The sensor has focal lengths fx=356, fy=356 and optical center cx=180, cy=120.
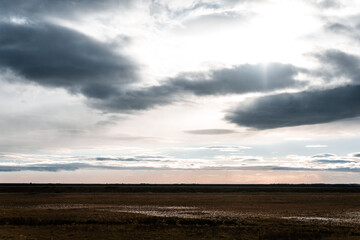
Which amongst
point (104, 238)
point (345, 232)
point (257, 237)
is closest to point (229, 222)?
point (257, 237)

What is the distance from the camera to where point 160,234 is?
3653cm

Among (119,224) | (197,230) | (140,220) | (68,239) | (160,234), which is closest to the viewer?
(68,239)

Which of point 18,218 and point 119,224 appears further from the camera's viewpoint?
point 18,218

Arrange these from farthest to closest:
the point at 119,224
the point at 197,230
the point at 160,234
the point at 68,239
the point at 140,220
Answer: the point at 140,220 → the point at 119,224 → the point at 197,230 → the point at 160,234 → the point at 68,239

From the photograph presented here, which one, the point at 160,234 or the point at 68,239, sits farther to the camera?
the point at 160,234

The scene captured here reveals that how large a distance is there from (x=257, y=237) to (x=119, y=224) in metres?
17.1

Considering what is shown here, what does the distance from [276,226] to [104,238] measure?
19.4 meters

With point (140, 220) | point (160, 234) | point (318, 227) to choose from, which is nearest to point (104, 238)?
point (160, 234)

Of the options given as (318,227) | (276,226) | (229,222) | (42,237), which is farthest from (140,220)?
(318,227)

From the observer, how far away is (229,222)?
44125 millimetres

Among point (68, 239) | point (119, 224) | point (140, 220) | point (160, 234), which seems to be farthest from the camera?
point (140, 220)

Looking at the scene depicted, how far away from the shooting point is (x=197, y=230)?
39062 millimetres

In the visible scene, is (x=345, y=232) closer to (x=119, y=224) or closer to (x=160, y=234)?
(x=160, y=234)

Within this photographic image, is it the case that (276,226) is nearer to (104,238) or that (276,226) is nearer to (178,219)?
(178,219)
